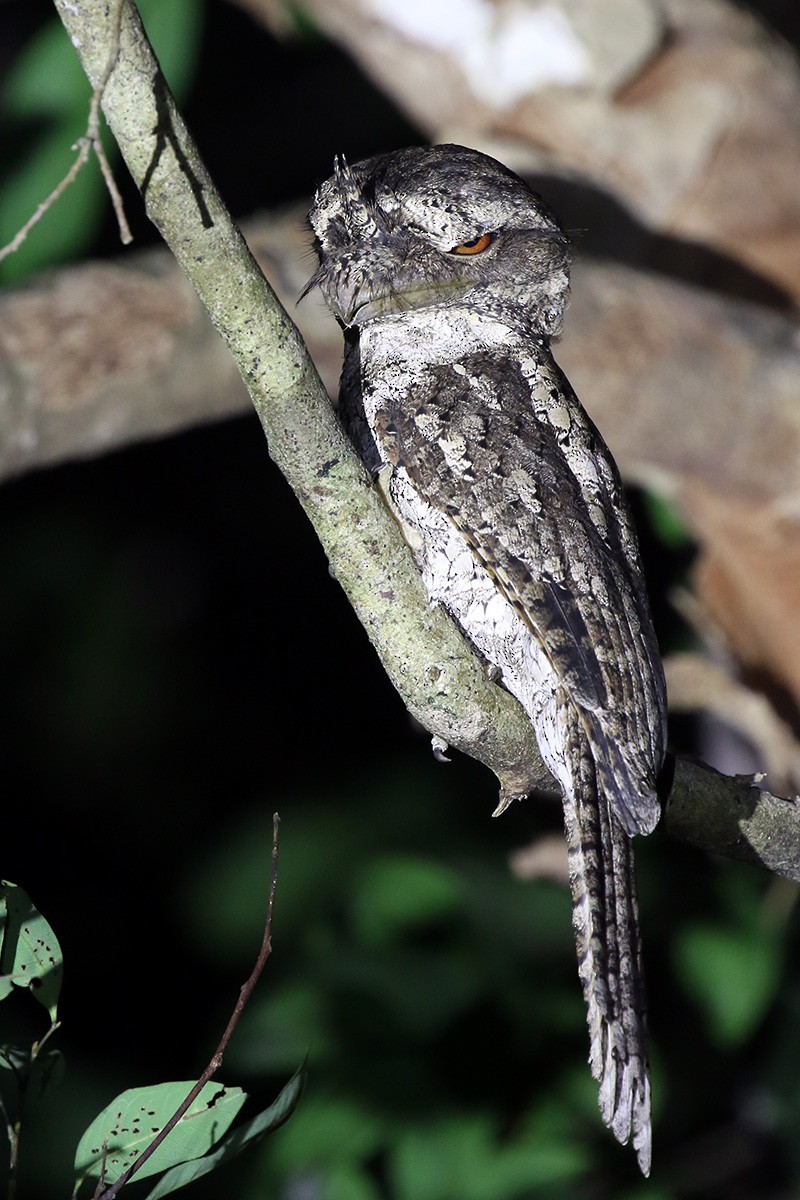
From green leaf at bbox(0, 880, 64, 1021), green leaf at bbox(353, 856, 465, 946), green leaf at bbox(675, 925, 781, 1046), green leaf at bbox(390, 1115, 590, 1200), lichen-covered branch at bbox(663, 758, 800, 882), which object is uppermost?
green leaf at bbox(0, 880, 64, 1021)

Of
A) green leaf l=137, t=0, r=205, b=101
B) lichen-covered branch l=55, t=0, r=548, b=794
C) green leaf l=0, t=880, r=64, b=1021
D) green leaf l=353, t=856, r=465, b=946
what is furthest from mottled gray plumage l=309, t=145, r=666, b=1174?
green leaf l=137, t=0, r=205, b=101

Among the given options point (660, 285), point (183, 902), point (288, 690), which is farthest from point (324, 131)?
point (183, 902)

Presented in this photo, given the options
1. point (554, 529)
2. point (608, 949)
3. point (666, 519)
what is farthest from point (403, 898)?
point (666, 519)

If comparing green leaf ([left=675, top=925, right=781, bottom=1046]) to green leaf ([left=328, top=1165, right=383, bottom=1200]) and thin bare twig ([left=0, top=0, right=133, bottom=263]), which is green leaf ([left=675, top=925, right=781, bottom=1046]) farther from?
thin bare twig ([left=0, top=0, right=133, bottom=263])

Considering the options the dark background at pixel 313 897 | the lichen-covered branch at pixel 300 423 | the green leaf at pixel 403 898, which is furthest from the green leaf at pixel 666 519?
the lichen-covered branch at pixel 300 423

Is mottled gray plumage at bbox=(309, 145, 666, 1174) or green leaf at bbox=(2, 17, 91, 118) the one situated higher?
green leaf at bbox=(2, 17, 91, 118)
